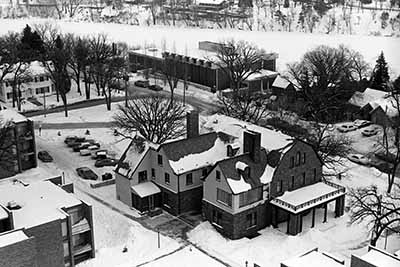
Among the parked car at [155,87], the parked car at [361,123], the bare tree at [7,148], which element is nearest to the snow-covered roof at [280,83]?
the parked car at [361,123]

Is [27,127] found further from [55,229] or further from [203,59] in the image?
[203,59]

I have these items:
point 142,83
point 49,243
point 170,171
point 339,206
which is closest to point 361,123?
point 339,206

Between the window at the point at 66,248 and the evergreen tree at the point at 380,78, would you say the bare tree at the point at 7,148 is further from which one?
the evergreen tree at the point at 380,78

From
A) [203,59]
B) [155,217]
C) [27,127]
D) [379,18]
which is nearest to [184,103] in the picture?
[203,59]

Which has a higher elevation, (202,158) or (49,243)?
(202,158)

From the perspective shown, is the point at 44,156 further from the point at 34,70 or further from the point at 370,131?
the point at 370,131

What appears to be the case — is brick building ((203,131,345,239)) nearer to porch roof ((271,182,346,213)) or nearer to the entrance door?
porch roof ((271,182,346,213))
